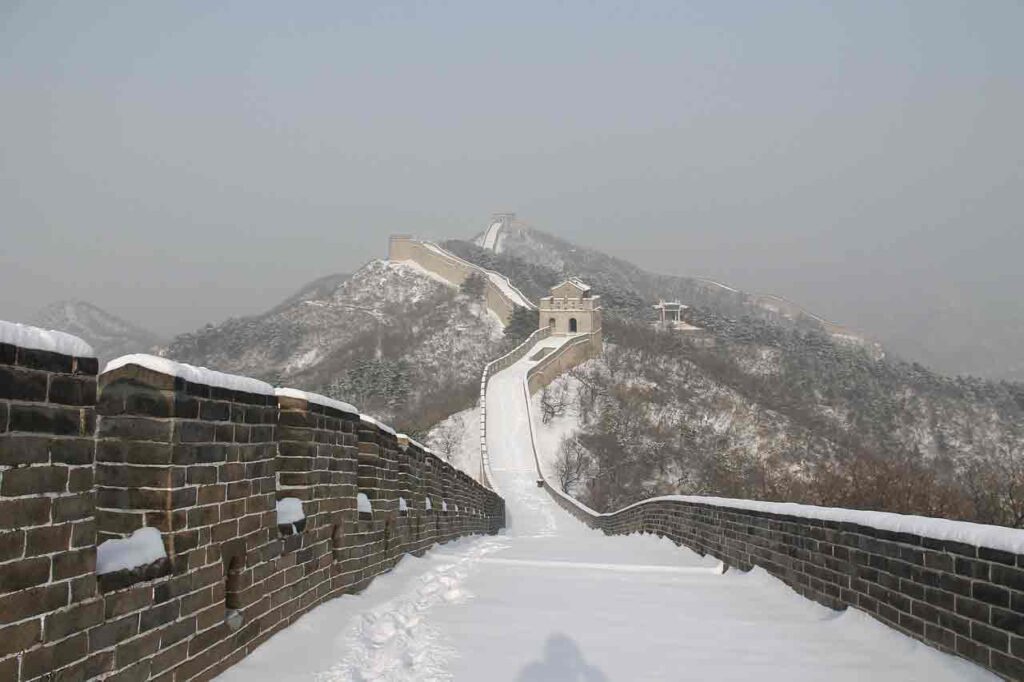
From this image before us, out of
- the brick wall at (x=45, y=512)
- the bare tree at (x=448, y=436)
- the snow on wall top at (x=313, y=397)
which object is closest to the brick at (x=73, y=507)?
the brick wall at (x=45, y=512)

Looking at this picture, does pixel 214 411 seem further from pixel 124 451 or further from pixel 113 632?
pixel 113 632

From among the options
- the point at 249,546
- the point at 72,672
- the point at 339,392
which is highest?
the point at 339,392

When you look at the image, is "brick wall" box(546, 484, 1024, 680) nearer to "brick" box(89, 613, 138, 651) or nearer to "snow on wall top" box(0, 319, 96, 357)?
"brick" box(89, 613, 138, 651)

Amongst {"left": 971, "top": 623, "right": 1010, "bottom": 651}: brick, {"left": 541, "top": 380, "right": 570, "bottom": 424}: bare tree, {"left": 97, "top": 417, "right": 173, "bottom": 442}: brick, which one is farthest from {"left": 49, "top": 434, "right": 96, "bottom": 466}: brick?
{"left": 541, "top": 380, "right": 570, "bottom": 424}: bare tree

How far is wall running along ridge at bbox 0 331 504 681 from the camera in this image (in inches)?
119

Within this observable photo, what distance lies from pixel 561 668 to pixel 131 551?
2546 millimetres

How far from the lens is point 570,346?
5844cm

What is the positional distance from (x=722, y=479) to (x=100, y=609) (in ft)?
143

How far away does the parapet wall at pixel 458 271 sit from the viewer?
7381 centimetres

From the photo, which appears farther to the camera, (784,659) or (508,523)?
(508,523)

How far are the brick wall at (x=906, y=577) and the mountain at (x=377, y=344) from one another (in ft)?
133

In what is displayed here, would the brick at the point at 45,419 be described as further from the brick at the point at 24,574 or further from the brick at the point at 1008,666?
the brick at the point at 1008,666

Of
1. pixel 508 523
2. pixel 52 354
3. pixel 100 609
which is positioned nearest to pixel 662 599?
pixel 100 609

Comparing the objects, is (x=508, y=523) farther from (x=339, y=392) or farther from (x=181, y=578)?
(x=339, y=392)
